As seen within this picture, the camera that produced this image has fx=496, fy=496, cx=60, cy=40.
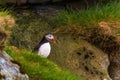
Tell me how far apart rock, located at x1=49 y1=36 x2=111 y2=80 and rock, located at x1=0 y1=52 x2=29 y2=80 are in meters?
3.28

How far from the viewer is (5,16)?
27.8ft

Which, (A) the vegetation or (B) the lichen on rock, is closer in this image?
(B) the lichen on rock

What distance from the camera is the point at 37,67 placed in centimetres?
682

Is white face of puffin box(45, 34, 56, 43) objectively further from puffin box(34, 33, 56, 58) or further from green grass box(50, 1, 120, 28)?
green grass box(50, 1, 120, 28)

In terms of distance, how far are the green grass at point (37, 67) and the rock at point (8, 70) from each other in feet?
2.18

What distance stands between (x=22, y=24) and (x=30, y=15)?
0.41 m

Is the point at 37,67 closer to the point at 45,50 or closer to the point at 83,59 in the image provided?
the point at 45,50

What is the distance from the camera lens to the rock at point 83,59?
9.02 m

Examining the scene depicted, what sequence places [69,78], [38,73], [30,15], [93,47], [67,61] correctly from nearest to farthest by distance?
[38,73] < [69,78] < [67,61] < [93,47] < [30,15]

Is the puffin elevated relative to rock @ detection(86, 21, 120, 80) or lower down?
elevated

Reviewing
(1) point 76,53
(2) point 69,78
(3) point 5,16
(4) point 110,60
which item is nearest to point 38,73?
(2) point 69,78

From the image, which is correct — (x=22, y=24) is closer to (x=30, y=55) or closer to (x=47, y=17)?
(x=47, y=17)

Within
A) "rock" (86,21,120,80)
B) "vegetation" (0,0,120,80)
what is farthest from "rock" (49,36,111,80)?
"rock" (86,21,120,80)

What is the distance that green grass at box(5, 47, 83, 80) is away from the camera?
6602mm
